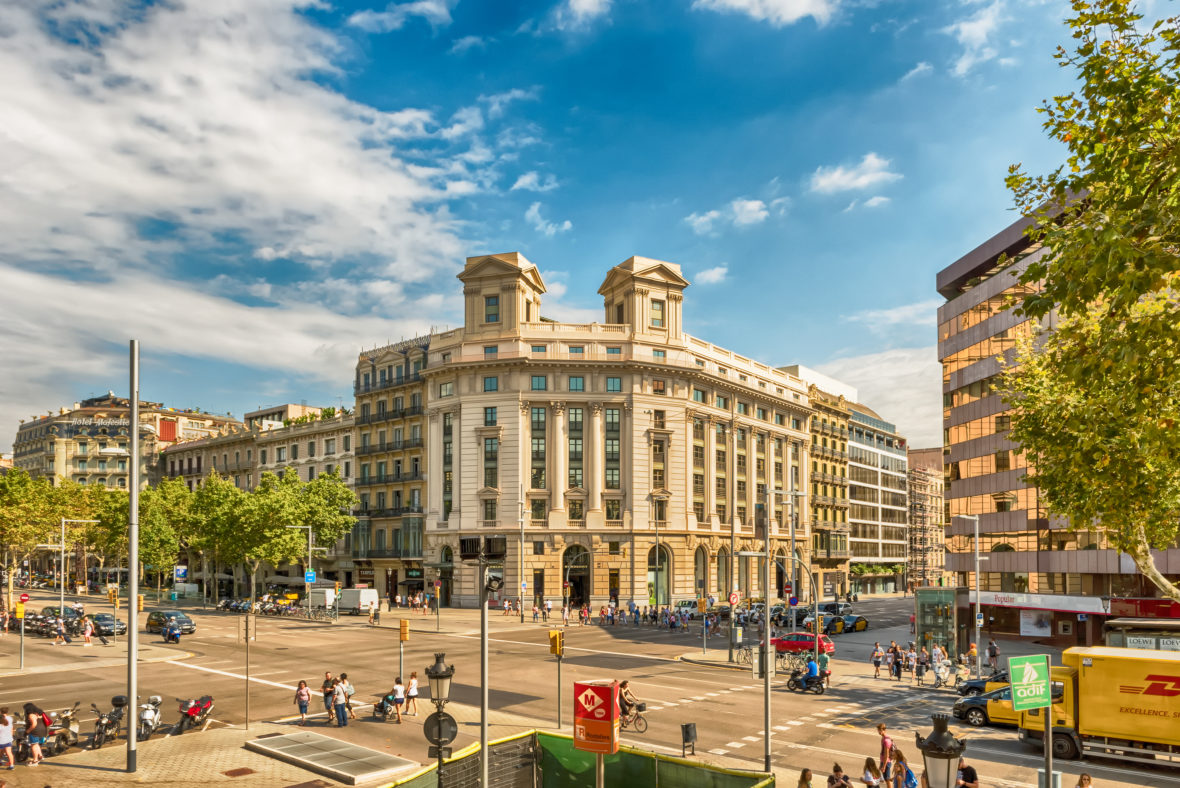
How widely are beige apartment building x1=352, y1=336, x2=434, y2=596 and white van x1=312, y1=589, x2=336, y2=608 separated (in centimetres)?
1347

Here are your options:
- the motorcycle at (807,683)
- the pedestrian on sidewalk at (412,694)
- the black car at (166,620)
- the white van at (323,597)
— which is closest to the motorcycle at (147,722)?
the pedestrian on sidewalk at (412,694)

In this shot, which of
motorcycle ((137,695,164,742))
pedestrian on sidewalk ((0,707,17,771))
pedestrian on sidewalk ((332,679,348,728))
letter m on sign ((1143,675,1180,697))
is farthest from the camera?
pedestrian on sidewalk ((332,679,348,728))

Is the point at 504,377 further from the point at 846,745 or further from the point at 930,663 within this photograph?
the point at 846,745

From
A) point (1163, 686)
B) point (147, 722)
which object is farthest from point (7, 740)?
point (1163, 686)

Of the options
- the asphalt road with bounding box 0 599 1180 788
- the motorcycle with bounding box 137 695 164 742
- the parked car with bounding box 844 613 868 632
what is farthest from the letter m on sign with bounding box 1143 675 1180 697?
the parked car with bounding box 844 613 868 632

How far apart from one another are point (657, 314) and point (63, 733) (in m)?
63.5

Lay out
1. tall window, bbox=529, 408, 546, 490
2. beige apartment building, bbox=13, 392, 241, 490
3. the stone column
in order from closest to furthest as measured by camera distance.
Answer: the stone column < tall window, bbox=529, 408, 546, 490 < beige apartment building, bbox=13, 392, 241, 490

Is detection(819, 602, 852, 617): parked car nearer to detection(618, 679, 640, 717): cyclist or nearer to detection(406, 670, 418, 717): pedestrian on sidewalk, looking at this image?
detection(618, 679, 640, 717): cyclist

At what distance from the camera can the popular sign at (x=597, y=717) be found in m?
13.8

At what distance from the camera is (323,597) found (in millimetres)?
70562

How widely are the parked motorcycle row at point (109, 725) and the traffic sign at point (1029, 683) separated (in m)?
23.8

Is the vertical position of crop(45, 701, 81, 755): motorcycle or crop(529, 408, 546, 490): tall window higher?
crop(529, 408, 546, 490): tall window

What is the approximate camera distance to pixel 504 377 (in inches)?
3054

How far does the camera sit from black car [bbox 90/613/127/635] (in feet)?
175
